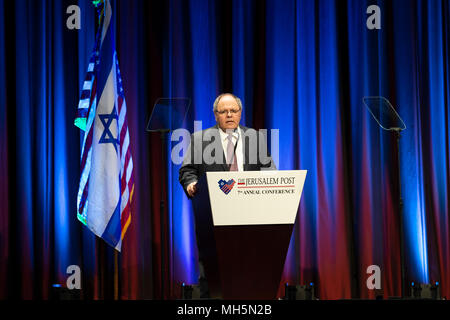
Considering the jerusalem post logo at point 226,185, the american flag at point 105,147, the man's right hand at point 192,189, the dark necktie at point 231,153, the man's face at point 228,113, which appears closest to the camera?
the jerusalem post logo at point 226,185

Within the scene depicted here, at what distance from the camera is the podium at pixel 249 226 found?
2.94m

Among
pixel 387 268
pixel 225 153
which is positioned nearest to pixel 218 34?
pixel 225 153

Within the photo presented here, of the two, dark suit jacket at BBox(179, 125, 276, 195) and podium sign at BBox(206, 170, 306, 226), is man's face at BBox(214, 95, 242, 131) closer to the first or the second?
dark suit jacket at BBox(179, 125, 276, 195)

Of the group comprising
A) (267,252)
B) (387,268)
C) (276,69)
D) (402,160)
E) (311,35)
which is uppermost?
(311,35)

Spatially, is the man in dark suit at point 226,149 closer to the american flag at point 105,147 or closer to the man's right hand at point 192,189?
the man's right hand at point 192,189

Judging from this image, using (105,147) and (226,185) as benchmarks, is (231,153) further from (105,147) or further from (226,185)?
(105,147)

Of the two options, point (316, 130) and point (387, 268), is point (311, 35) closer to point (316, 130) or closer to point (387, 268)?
point (316, 130)

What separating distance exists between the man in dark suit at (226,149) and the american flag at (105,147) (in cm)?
90

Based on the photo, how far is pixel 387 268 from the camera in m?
4.90

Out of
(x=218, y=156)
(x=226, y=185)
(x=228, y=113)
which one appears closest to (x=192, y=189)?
(x=226, y=185)

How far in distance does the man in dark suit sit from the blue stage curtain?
1083mm

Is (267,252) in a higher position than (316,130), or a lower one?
lower

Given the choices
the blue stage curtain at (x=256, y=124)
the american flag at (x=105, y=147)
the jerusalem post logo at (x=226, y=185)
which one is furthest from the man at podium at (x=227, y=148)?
the blue stage curtain at (x=256, y=124)
